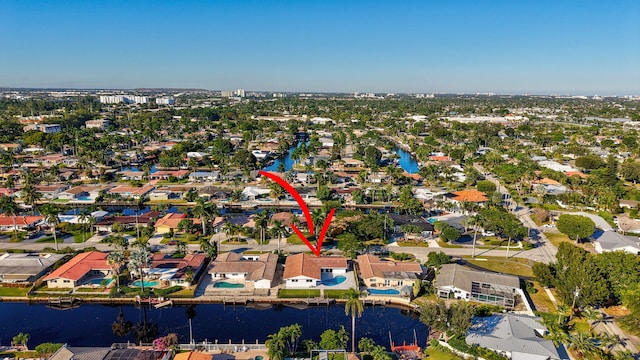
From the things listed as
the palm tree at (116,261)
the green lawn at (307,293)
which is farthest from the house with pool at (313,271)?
the palm tree at (116,261)

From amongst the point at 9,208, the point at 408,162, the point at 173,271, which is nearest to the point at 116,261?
the point at 173,271

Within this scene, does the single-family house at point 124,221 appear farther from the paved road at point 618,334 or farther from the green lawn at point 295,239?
the paved road at point 618,334

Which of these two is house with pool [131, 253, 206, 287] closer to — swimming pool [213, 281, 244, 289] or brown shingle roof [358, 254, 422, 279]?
swimming pool [213, 281, 244, 289]

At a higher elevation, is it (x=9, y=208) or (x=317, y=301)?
(x=9, y=208)

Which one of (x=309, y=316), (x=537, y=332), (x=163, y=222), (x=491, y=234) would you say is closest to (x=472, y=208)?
(x=491, y=234)

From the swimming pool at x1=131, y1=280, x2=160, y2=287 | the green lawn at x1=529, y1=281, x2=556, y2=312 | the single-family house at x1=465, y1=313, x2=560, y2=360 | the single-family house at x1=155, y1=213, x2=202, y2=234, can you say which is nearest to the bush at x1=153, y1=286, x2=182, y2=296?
the swimming pool at x1=131, y1=280, x2=160, y2=287

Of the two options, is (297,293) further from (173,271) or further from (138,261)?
(138,261)

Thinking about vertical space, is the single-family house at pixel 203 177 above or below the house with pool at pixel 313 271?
above
